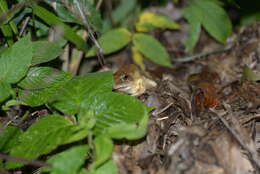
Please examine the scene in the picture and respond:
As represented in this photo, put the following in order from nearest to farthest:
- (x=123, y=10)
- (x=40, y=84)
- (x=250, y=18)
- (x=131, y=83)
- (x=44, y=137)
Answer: (x=44, y=137) → (x=40, y=84) → (x=131, y=83) → (x=250, y=18) → (x=123, y=10)

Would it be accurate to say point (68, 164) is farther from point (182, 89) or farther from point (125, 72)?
point (182, 89)

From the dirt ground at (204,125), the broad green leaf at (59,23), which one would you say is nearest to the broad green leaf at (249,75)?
the dirt ground at (204,125)

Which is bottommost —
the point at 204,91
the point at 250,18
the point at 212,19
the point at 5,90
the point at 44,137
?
the point at 204,91

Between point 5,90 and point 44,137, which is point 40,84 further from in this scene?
point 44,137

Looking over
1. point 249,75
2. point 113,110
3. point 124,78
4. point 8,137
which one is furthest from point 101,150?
point 249,75

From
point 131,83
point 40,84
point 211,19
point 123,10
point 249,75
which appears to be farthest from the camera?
point 123,10
